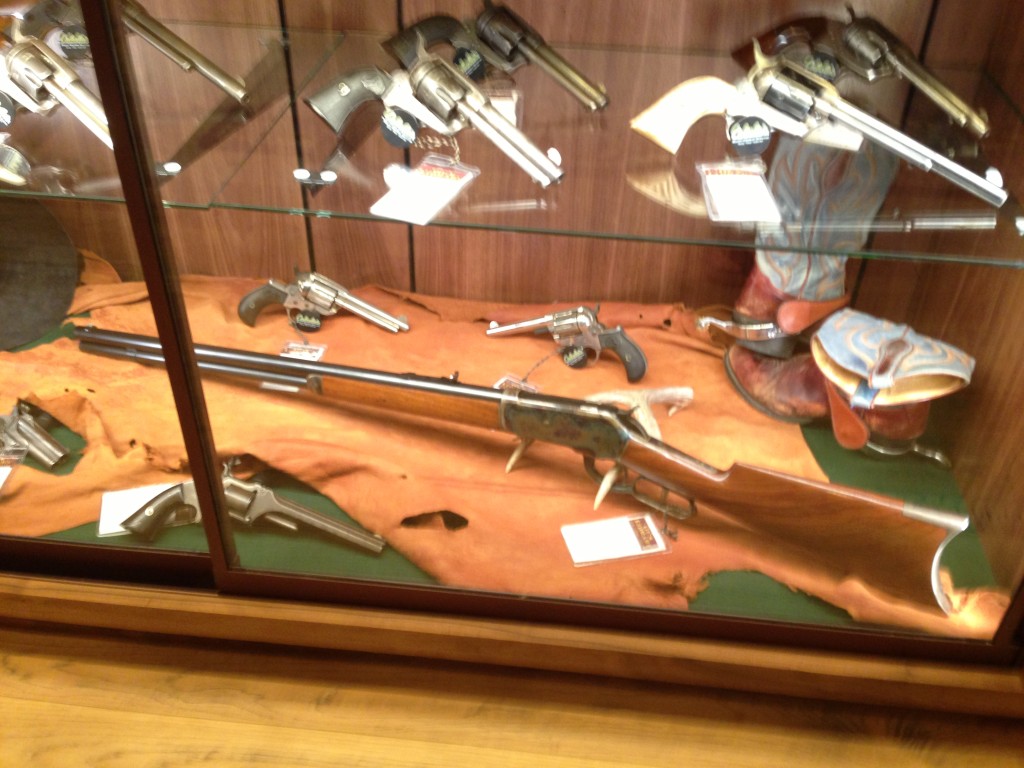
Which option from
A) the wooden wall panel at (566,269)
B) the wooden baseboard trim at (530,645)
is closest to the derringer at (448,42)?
the wooden wall panel at (566,269)

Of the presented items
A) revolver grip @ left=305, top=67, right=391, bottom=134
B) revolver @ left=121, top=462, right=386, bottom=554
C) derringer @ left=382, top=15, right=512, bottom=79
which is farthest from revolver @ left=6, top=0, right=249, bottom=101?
revolver @ left=121, top=462, right=386, bottom=554

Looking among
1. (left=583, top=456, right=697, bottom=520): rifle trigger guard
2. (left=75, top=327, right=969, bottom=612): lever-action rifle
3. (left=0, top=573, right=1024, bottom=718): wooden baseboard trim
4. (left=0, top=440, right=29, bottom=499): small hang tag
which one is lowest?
(left=0, top=573, right=1024, bottom=718): wooden baseboard trim

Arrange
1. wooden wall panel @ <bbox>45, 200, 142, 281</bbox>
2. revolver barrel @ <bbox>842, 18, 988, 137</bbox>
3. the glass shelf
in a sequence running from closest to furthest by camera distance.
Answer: the glass shelf < revolver barrel @ <bbox>842, 18, 988, 137</bbox> < wooden wall panel @ <bbox>45, 200, 142, 281</bbox>

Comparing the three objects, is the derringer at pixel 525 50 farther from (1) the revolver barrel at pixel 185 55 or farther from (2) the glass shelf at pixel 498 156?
(1) the revolver barrel at pixel 185 55

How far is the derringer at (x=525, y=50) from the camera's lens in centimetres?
133

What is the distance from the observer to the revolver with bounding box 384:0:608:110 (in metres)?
1.33

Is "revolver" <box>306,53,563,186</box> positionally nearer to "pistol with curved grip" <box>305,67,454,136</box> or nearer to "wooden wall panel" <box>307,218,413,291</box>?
"pistol with curved grip" <box>305,67,454,136</box>

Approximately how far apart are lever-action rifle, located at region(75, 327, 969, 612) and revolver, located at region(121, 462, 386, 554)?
0.20 m

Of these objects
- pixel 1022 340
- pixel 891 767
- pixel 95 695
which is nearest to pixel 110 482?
pixel 95 695

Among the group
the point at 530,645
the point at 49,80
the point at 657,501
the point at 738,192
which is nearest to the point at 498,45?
the point at 738,192

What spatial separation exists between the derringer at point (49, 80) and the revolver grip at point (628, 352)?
2.75 ft

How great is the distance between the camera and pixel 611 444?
1387mm

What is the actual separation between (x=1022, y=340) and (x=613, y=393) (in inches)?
24.0

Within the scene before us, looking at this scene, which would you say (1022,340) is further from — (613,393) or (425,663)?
(425,663)
